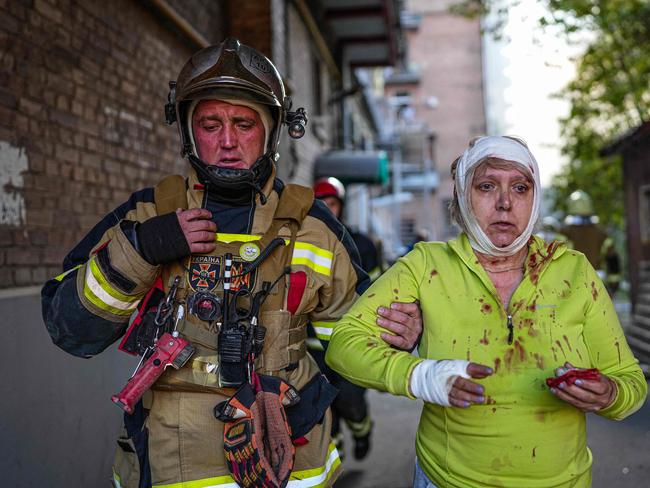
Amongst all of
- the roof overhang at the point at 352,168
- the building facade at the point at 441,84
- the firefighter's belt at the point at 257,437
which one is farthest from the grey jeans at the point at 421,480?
the building facade at the point at 441,84

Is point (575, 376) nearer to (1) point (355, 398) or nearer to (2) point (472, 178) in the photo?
(2) point (472, 178)

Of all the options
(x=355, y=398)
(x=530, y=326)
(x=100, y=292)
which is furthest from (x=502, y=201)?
(x=355, y=398)

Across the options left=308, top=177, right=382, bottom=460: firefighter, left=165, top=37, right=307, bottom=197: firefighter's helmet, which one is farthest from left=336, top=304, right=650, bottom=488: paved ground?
left=165, top=37, right=307, bottom=197: firefighter's helmet

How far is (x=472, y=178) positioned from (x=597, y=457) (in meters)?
3.35

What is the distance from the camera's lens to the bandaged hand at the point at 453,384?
1676 millimetres

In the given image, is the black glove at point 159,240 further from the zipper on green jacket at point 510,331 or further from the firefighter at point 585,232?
the firefighter at point 585,232

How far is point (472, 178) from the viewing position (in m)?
2.17

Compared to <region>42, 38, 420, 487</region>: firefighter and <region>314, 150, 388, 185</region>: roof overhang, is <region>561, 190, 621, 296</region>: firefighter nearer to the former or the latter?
<region>314, 150, 388, 185</region>: roof overhang

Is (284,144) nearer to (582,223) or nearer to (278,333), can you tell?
(582,223)

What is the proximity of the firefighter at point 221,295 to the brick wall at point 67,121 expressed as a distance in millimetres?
1562

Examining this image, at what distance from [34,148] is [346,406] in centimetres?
271

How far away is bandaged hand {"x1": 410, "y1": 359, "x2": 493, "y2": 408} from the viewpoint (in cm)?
168

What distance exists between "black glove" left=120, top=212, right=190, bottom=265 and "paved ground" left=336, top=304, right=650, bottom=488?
10.5ft

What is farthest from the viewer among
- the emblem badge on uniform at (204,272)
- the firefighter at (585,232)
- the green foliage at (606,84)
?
the green foliage at (606,84)
